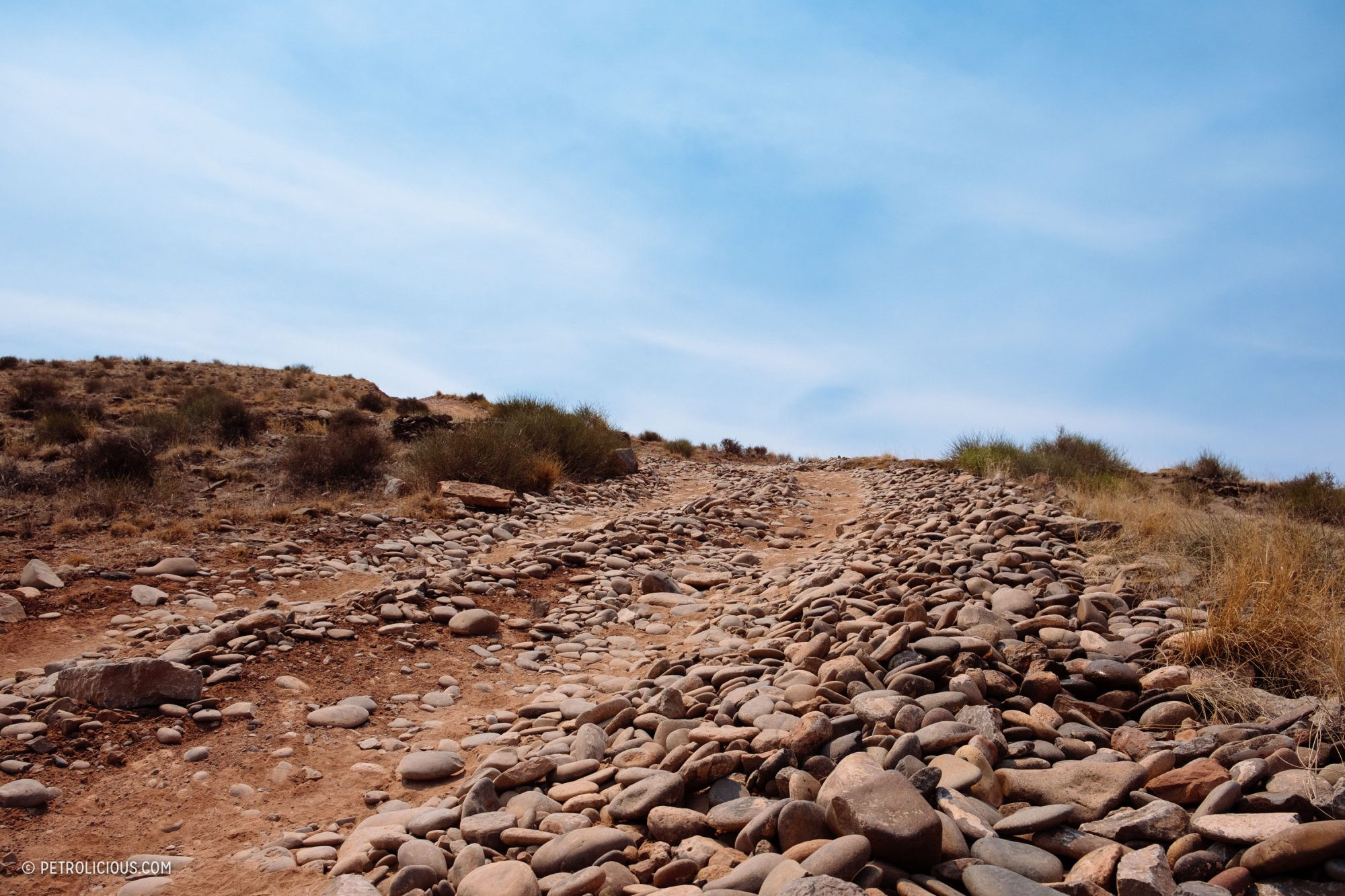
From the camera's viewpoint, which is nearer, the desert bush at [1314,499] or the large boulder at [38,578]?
the large boulder at [38,578]

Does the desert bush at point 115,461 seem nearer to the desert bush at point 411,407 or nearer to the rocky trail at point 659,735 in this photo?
the rocky trail at point 659,735

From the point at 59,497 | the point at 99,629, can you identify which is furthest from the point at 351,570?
the point at 59,497

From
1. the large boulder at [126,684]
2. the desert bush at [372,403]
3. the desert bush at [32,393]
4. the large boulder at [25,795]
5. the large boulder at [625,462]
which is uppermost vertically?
the desert bush at [372,403]

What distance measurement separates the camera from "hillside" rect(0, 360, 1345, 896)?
8.08 feet

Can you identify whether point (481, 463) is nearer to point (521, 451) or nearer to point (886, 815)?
point (521, 451)

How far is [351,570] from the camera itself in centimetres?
747

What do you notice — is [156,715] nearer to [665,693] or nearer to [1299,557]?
[665,693]

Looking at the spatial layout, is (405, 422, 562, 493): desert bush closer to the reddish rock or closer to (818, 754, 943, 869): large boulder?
(818, 754, 943, 869): large boulder

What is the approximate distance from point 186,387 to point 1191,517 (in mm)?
27684

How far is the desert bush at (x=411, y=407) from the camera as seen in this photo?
24600 mm

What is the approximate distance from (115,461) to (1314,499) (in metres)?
20.2

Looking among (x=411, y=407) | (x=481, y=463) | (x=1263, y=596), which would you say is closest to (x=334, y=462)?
(x=481, y=463)

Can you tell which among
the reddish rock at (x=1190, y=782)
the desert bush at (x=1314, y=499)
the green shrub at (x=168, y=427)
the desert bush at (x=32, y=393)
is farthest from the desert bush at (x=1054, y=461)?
the desert bush at (x=32, y=393)

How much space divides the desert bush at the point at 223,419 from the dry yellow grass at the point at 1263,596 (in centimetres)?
1769
